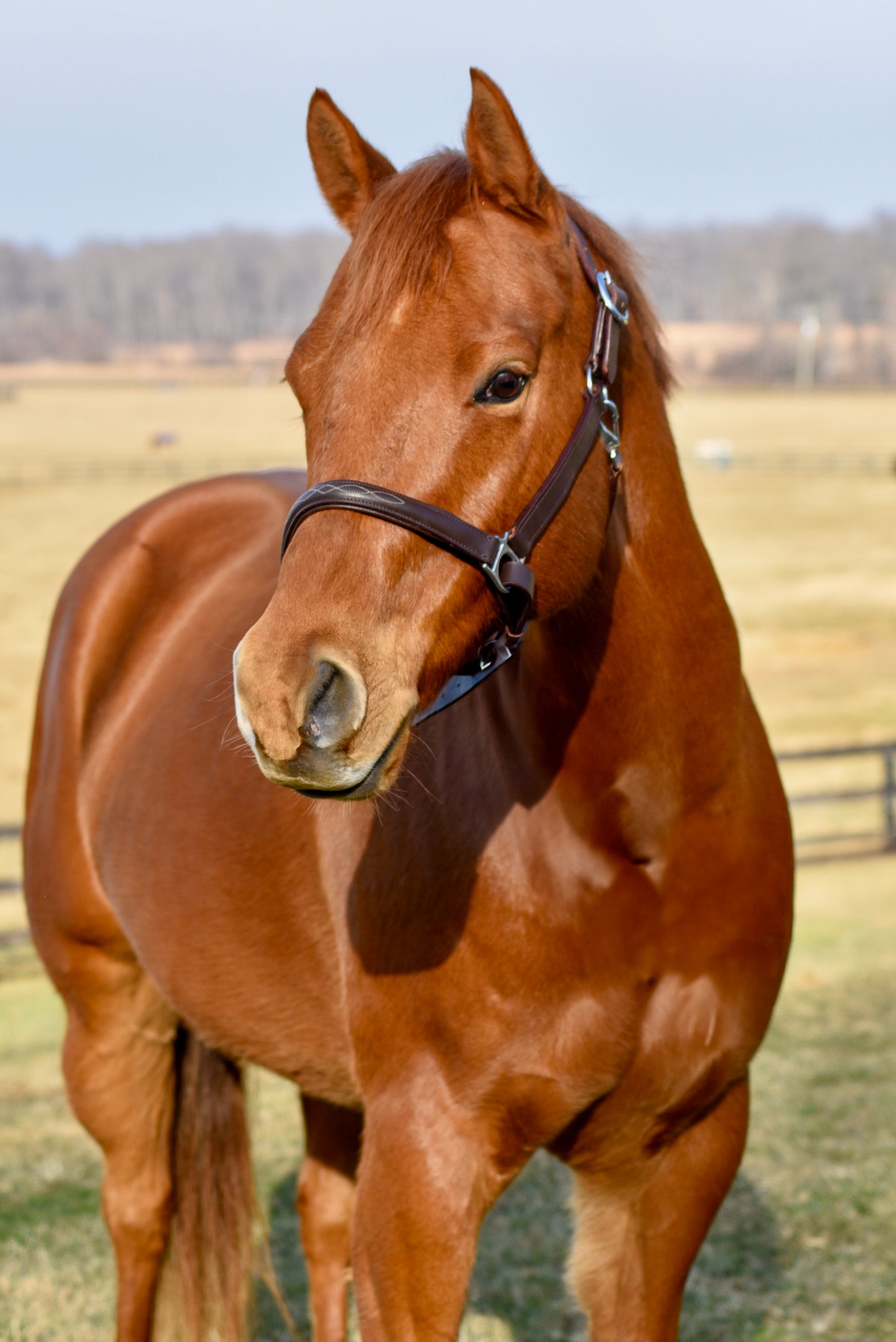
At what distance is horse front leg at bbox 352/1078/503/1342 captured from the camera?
2254 mm

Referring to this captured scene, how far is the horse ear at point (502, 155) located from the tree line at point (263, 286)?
304 ft

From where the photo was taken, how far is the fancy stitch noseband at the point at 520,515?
181 centimetres

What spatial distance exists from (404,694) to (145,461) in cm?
4624

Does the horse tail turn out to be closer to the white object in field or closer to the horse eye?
the horse eye

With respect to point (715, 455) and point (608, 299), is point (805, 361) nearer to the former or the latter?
point (715, 455)

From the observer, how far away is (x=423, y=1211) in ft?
7.40

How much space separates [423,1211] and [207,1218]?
1.74 meters

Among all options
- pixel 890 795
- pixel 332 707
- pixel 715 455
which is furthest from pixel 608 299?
pixel 715 455

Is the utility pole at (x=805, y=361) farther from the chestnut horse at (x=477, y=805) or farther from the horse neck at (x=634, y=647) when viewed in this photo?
the horse neck at (x=634, y=647)

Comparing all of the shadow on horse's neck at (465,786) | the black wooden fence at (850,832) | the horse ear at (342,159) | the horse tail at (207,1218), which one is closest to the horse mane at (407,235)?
the horse ear at (342,159)

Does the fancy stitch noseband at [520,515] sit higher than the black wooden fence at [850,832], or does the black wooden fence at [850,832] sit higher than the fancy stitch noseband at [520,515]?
the fancy stitch noseband at [520,515]

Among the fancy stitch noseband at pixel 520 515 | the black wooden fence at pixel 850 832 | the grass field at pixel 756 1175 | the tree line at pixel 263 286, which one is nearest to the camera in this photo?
the fancy stitch noseband at pixel 520 515

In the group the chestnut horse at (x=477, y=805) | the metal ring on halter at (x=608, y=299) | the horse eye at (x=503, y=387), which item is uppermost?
the metal ring on halter at (x=608, y=299)

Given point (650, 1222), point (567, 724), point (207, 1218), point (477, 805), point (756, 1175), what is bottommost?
point (756, 1175)
